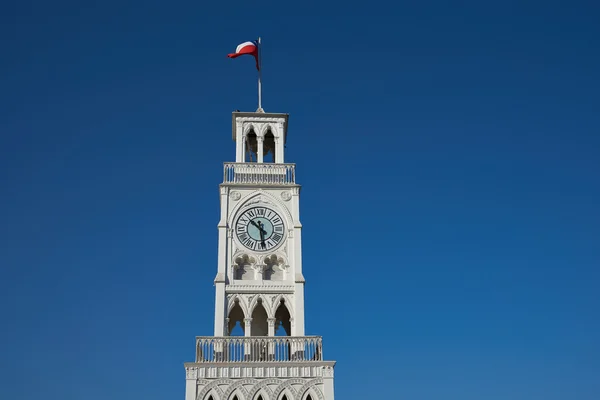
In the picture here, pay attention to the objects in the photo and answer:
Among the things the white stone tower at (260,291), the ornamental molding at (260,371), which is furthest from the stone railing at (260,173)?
the ornamental molding at (260,371)

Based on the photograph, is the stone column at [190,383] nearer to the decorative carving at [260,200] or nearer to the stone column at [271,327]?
the stone column at [271,327]

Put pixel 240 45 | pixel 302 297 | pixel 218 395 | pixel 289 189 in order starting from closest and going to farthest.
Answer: pixel 218 395, pixel 302 297, pixel 289 189, pixel 240 45

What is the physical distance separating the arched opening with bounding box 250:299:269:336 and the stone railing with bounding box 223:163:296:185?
26.3 ft

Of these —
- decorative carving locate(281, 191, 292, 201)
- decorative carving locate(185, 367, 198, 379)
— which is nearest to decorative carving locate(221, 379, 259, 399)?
decorative carving locate(185, 367, 198, 379)

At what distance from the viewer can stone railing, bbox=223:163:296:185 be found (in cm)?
4912

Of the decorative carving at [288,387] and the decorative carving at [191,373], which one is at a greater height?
the decorative carving at [191,373]

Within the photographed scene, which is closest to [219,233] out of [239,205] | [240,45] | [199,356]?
[239,205]

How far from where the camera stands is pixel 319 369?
42562 mm

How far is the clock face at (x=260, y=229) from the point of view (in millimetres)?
47625

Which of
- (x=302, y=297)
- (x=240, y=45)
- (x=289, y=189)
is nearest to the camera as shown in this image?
(x=302, y=297)

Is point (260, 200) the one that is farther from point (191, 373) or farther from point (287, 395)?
point (287, 395)

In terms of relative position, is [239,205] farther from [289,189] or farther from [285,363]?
[285,363]

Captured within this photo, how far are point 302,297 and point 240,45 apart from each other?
61.3 ft

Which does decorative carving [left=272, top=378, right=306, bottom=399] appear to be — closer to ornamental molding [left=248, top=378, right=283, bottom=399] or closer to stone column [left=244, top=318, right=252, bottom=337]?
ornamental molding [left=248, top=378, right=283, bottom=399]
